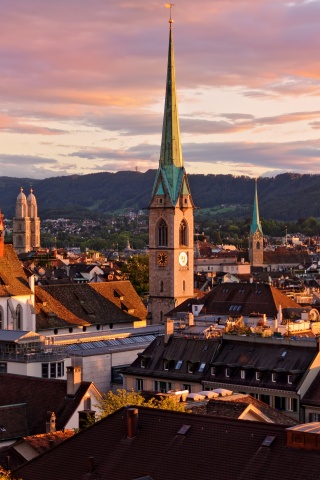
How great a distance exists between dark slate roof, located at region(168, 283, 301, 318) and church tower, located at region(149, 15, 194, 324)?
640 centimetres

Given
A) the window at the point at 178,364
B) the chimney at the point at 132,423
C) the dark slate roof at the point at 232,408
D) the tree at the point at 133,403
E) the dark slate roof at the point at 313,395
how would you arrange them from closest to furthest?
the chimney at the point at 132,423 < the dark slate roof at the point at 232,408 < the tree at the point at 133,403 < the dark slate roof at the point at 313,395 < the window at the point at 178,364

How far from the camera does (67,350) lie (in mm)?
83062

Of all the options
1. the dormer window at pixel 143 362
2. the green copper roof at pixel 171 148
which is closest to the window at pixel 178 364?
the dormer window at pixel 143 362

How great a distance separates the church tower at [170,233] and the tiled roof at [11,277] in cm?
2569

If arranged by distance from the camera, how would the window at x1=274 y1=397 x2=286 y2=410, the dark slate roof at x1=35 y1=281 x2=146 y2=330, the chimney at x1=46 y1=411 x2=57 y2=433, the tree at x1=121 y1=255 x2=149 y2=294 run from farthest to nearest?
the tree at x1=121 y1=255 x2=149 y2=294 < the dark slate roof at x1=35 y1=281 x2=146 y2=330 < the window at x1=274 y1=397 x2=286 y2=410 < the chimney at x1=46 y1=411 x2=57 y2=433

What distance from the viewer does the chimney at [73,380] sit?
56.2m

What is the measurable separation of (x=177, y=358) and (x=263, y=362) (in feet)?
25.1

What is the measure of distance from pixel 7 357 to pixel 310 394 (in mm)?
21533

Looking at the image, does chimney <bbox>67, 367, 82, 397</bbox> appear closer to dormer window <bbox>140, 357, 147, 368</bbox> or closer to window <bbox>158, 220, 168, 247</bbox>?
dormer window <bbox>140, 357, 147, 368</bbox>

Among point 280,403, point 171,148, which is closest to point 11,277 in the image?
point 171,148

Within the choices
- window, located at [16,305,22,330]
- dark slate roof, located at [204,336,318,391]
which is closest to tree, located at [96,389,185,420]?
dark slate roof, located at [204,336,318,391]

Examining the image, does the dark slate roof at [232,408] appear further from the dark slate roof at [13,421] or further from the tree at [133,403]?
the dark slate roof at [13,421]

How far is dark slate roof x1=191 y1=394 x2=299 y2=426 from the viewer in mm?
47688

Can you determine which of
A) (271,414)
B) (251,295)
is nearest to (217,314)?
(251,295)
